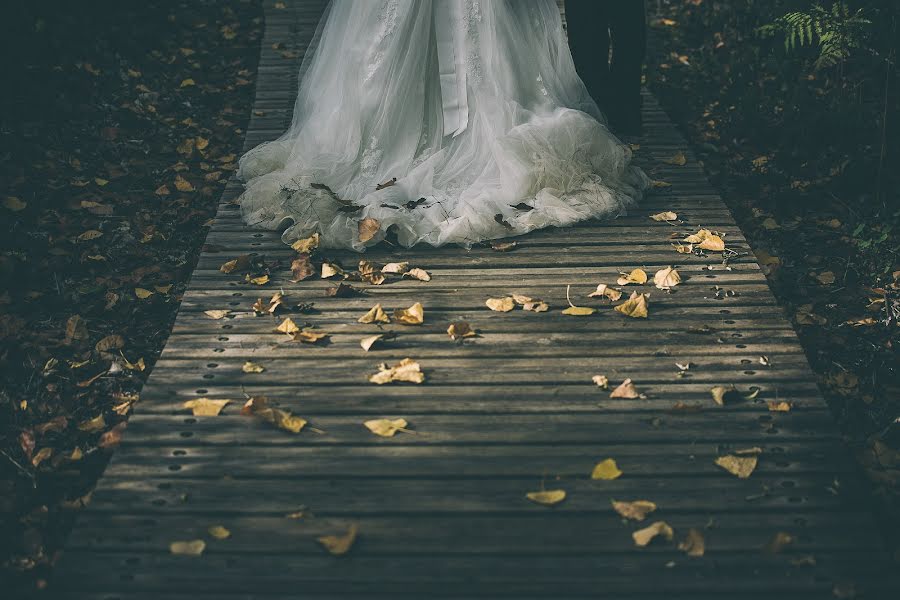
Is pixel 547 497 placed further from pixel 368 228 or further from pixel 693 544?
pixel 368 228

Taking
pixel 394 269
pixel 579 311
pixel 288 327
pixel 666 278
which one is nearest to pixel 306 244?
pixel 394 269

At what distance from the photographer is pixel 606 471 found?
2398 millimetres

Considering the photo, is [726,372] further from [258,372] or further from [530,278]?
[258,372]

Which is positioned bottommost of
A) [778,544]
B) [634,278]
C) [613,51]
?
[634,278]

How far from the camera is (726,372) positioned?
2.81 m

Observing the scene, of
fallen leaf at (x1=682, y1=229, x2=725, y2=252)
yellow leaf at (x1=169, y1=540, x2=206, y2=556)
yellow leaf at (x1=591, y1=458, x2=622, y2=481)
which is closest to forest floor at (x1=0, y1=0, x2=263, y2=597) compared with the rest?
yellow leaf at (x1=169, y1=540, x2=206, y2=556)

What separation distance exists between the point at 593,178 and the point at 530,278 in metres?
0.85

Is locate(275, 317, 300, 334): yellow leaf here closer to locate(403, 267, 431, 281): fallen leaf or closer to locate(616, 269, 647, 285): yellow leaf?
locate(403, 267, 431, 281): fallen leaf

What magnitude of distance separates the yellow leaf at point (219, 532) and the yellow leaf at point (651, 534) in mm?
1039

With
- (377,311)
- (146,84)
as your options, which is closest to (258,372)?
(377,311)

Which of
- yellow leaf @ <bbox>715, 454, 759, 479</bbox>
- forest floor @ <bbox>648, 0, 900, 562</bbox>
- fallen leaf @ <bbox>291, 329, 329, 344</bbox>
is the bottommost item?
forest floor @ <bbox>648, 0, 900, 562</bbox>

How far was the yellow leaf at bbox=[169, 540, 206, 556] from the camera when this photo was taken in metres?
2.15

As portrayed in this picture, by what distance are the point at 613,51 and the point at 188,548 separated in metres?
3.41

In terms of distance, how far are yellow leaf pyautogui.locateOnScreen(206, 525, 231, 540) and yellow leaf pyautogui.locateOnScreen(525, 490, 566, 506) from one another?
0.80 meters
